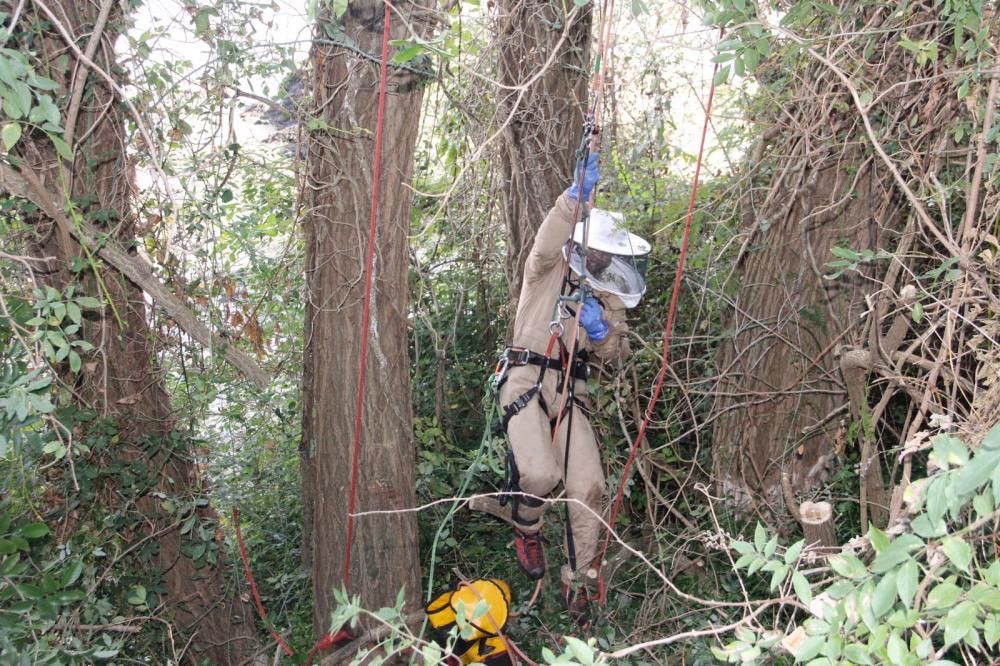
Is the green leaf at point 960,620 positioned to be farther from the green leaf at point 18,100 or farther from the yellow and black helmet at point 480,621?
the yellow and black helmet at point 480,621

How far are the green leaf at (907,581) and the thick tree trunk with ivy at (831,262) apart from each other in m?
2.26

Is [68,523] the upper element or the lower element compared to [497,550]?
upper

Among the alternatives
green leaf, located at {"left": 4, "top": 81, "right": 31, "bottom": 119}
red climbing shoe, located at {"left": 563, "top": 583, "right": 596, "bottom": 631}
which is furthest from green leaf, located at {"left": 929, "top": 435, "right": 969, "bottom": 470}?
red climbing shoe, located at {"left": 563, "top": 583, "right": 596, "bottom": 631}

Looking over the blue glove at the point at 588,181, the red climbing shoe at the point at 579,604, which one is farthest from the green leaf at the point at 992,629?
the red climbing shoe at the point at 579,604

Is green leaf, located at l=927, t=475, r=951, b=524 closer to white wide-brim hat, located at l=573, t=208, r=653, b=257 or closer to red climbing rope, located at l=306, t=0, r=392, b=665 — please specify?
red climbing rope, located at l=306, t=0, r=392, b=665

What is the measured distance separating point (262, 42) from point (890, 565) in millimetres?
4131

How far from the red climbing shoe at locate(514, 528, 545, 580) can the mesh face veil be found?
4.80 feet

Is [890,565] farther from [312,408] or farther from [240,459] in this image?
[240,459]

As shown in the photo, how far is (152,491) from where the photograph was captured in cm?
495

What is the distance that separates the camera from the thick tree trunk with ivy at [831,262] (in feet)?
13.2

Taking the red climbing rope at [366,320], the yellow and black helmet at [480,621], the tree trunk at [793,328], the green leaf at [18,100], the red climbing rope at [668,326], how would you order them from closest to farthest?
the green leaf at [18,100] → the red climbing rope at [668,326] → the red climbing rope at [366,320] → the yellow and black helmet at [480,621] → the tree trunk at [793,328]

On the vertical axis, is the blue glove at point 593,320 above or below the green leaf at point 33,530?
above

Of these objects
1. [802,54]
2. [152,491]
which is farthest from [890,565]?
[152,491]

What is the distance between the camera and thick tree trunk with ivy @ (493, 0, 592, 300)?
5773 mm
